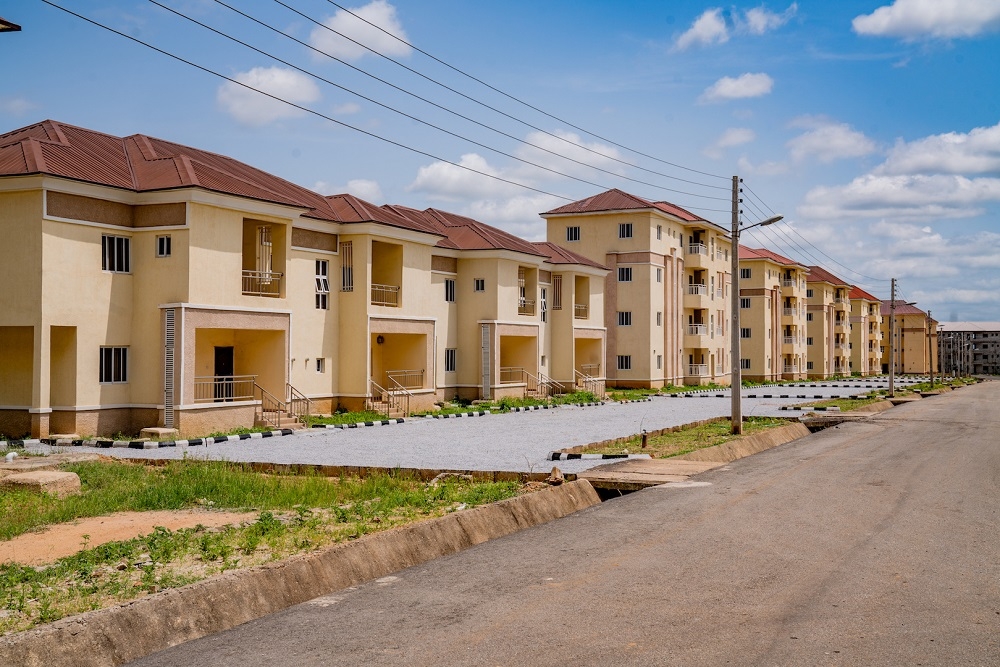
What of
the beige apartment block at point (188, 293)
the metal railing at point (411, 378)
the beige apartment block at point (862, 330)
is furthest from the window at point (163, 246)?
the beige apartment block at point (862, 330)

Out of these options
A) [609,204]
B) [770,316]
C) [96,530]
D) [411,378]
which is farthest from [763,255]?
[96,530]

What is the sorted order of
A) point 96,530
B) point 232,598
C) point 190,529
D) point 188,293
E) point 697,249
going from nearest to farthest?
point 232,598 < point 190,529 < point 96,530 < point 188,293 < point 697,249

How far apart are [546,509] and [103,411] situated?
16738mm

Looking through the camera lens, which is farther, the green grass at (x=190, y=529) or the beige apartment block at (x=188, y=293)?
the beige apartment block at (x=188, y=293)

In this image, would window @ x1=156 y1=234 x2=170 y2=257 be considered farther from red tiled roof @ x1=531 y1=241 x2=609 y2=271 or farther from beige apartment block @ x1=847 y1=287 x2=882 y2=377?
beige apartment block @ x1=847 y1=287 x2=882 y2=377

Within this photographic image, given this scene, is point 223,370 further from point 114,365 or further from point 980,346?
point 980,346

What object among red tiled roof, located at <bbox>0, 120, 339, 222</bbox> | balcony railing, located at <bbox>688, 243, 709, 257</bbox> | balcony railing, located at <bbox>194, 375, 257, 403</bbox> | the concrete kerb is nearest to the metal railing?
balcony railing, located at <bbox>194, 375, 257, 403</bbox>

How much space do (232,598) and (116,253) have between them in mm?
20428

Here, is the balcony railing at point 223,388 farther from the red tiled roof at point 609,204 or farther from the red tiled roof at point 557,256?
the red tiled roof at point 609,204

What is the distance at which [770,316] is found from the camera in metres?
83.3

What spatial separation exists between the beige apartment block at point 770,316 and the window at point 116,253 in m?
63.6

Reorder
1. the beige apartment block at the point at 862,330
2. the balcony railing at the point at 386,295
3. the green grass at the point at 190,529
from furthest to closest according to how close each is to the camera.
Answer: the beige apartment block at the point at 862,330 → the balcony railing at the point at 386,295 → the green grass at the point at 190,529

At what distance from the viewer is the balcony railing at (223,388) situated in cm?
2761

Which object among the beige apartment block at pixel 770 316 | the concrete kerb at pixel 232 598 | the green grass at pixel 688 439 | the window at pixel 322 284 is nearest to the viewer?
the concrete kerb at pixel 232 598
